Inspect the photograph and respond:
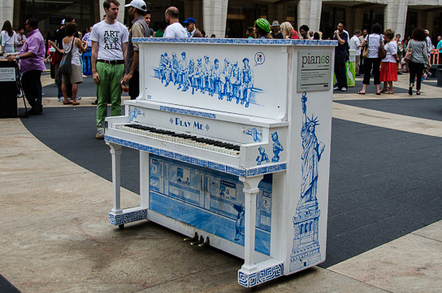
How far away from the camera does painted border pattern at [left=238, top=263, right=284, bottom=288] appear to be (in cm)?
366

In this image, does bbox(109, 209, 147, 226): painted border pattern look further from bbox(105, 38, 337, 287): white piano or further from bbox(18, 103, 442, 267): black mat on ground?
bbox(18, 103, 442, 267): black mat on ground

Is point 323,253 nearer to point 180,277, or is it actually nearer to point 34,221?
point 180,277

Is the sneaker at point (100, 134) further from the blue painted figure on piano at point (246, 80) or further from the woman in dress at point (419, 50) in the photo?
the woman in dress at point (419, 50)

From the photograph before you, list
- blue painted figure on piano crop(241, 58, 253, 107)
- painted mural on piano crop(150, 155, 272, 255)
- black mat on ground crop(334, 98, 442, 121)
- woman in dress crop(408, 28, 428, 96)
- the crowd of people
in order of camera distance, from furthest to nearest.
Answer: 1. woman in dress crop(408, 28, 428, 96)
2. black mat on ground crop(334, 98, 442, 121)
3. the crowd of people
4. painted mural on piano crop(150, 155, 272, 255)
5. blue painted figure on piano crop(241, 58, 253, 107)

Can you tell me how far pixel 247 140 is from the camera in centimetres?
385

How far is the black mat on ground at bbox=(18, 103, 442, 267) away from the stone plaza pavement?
26cm

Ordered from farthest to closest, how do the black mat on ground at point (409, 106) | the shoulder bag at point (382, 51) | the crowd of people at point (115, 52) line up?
1. the shoulder bag at point (382, 51)
2. the black mat on ground at point (409, 106)
3. the crowd of people at point (115, 52)

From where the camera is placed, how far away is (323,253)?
4164 millimetres

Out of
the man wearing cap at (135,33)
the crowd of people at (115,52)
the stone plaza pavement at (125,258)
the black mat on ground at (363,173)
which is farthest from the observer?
the crowd of people at (115,52)

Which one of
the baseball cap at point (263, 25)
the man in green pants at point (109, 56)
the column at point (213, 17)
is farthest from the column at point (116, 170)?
the column at point (213, 17)

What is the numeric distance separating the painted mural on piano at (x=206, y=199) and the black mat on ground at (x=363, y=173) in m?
0.65

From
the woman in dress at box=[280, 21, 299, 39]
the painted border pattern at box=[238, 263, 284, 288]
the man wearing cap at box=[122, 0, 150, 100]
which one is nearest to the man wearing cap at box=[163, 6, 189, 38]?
the man wearing cap at box=[122, 0, 150, 100]

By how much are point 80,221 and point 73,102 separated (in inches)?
329

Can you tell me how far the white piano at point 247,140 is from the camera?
3.69 m
